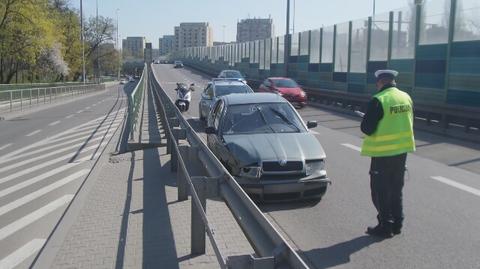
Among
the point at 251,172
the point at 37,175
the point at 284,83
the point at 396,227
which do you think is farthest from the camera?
the point at 284,83

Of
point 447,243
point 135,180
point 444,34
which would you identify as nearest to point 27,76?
point 444,34

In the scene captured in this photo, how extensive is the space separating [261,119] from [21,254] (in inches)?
175

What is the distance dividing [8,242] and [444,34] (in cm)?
1688

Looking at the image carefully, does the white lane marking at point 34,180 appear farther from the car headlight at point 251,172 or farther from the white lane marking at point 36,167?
A: the car headlight at point 251,172

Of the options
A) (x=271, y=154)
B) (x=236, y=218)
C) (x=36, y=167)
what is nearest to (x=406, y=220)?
(x=271, y=154)

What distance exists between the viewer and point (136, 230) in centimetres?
650

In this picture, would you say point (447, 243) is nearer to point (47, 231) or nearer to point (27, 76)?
point (47, 231)

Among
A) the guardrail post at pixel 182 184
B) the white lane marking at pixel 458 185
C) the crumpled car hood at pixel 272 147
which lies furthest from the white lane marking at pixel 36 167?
the white lane marking at pixel 458 185

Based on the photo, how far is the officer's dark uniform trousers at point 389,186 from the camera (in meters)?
6.35

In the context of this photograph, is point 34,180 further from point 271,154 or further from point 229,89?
point 229,89

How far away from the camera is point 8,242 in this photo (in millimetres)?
6562

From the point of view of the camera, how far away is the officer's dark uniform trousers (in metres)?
6.35

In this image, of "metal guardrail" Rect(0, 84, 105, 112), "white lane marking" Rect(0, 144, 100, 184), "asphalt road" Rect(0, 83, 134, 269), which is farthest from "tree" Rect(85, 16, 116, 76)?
"white lane marking" Rect(0, 144, 100, 184)

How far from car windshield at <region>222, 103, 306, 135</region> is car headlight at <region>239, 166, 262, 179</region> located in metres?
1.21
